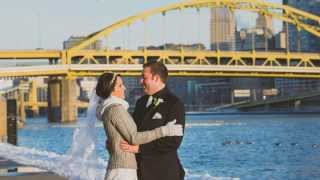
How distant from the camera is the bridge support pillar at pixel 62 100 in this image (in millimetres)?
99125

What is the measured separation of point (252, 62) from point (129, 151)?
327 feet

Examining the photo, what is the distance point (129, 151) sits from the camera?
20.1 feet

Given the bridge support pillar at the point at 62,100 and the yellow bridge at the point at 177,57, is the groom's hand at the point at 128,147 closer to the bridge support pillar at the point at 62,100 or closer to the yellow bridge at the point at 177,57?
the yellow bridge at the point at 177,57

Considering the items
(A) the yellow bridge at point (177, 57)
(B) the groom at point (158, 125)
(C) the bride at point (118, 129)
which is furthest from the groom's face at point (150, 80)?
(A) the yellow bridge at point (177, 57)

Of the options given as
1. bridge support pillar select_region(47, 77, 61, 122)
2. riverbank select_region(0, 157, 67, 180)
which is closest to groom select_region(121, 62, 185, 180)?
riverbank select_region(0, 157, 67, 180)

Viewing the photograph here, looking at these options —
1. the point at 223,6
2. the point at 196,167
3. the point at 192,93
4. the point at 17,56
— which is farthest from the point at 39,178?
the point at 192,93

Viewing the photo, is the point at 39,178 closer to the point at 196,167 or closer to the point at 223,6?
the point at 196,167

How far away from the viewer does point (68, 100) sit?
331 feet

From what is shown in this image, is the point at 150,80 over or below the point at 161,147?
over

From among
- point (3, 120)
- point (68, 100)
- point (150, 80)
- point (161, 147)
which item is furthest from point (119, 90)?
point (68, 100)

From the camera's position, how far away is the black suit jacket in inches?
238

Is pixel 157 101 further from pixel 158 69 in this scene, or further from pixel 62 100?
pixel 62 100

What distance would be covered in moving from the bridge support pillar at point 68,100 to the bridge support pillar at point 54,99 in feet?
7.00

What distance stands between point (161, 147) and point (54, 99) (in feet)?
331
